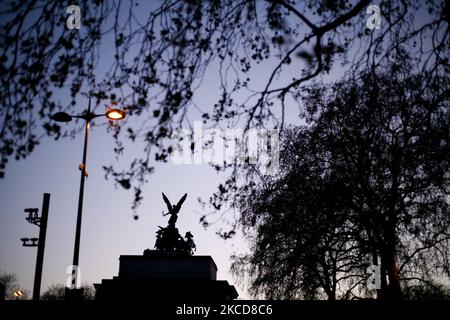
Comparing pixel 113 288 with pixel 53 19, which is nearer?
pixel 53 19

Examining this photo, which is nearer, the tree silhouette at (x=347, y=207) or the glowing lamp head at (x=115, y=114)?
the glowing lamp head at (x=115, y=114)

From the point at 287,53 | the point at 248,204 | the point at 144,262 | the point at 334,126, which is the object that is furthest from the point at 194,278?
the point at 287,53

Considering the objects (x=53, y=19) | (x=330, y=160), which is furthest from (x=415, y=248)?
(x=53, y=19)

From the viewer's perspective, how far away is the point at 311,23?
5797 millimetres

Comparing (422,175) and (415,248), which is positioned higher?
(422,175)

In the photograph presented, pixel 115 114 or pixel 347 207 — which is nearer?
pixel 115 114

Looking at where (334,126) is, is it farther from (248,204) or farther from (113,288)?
(113,288)

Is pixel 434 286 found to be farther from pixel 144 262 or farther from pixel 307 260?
pixel 144 262

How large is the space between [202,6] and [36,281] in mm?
13630

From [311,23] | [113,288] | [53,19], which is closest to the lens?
[53,19]

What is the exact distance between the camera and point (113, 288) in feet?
72.8

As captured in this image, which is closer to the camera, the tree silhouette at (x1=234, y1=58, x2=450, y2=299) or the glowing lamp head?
the glowing lamp head

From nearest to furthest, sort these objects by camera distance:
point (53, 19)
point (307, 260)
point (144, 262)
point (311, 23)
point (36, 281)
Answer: point (53, 19), point (311, 23), point (36, 281), point (307, 260), point (144, 262)

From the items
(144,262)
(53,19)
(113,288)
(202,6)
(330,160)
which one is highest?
(330,160)
